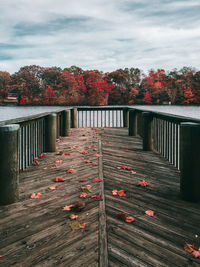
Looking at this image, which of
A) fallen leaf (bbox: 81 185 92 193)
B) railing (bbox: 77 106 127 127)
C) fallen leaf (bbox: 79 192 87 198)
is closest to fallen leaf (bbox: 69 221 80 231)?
fallen leaf (bbox: 79 192 87 198)

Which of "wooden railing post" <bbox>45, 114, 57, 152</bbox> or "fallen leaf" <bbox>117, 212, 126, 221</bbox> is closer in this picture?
"fallen leaf" <bbox>117, 212, 126, 221</bbox>

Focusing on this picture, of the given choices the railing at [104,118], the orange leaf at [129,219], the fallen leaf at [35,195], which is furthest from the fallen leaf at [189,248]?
the railing at [104,118]

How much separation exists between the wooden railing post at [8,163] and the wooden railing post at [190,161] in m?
2.05

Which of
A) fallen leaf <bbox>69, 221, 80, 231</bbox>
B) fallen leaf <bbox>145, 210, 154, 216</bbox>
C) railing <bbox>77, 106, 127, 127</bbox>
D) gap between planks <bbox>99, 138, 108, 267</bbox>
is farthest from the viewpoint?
railing <bbox>77, 106, 127, 127</bbox>

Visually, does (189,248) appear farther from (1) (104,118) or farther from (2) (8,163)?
(1) (104,118)

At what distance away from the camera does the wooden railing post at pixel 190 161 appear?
2.74 meters

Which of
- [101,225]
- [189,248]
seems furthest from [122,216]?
[189,248]

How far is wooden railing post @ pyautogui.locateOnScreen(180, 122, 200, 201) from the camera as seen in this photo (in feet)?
9.00

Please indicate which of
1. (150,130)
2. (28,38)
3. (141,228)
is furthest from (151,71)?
(141,228)

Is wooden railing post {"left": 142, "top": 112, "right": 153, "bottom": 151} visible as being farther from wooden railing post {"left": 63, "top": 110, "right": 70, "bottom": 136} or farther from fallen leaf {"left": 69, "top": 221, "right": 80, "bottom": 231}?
fallen leaf {"left": 69, "top": 221, "right": 80, "bottom": 231}

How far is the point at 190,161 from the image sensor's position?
279 centimetres

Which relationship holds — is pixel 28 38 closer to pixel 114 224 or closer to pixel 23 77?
pixel 23 77

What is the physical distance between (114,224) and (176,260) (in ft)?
2.11

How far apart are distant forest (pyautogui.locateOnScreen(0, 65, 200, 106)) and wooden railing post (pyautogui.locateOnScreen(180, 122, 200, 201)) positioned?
139 ft
